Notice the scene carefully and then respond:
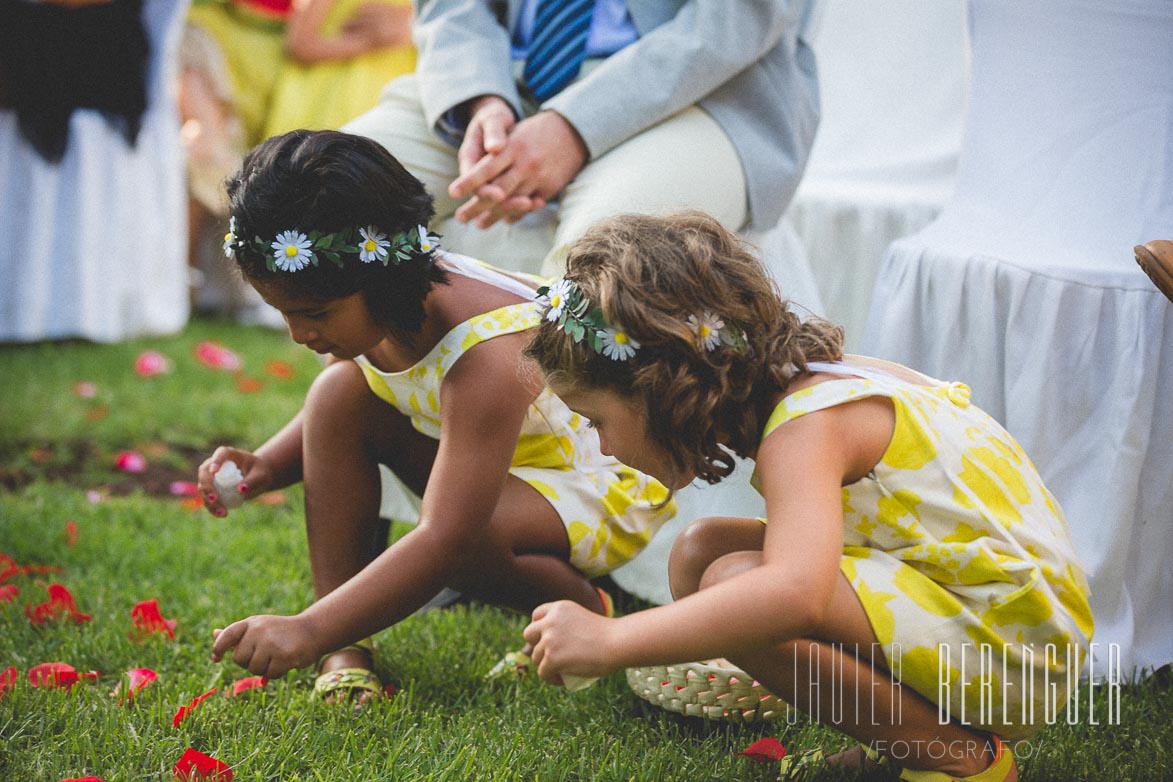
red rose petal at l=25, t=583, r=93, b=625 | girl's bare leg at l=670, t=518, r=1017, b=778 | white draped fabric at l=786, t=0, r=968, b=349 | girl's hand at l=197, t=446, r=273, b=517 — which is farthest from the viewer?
white draped fabric at l=786, t=0, r=968, b=349

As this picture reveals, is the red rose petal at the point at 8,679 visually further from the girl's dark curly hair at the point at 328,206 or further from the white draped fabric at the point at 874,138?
the white draped fabric at the point at 874,138

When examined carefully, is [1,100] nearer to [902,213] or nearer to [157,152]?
[157,152]

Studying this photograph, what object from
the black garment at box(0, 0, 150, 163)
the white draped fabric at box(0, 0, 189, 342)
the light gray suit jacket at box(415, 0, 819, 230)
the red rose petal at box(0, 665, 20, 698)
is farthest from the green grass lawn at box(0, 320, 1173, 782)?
the black garment at box(0, 0, 150, 163)

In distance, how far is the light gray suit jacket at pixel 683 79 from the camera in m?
2.08

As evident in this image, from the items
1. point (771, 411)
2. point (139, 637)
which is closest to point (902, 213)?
point (771, 411)

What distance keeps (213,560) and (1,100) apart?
281cm

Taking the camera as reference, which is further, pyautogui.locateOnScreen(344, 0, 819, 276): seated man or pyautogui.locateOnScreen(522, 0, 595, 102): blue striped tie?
pyautogui.locateOnScreen(522, 0, 595, 102): blue striped tie

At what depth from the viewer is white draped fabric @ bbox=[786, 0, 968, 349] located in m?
2.88

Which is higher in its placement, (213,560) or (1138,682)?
(1138,682)

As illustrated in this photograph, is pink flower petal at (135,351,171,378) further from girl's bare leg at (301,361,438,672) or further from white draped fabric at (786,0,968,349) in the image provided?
girl's bare leg at (301,361,438,672)

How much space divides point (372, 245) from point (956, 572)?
0.85 m

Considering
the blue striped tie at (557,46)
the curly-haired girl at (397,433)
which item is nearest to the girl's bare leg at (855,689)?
the curly-haired girl at (397,433)

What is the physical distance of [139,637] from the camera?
1923mm

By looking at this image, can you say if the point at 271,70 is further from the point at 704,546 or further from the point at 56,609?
the point at 704,546
